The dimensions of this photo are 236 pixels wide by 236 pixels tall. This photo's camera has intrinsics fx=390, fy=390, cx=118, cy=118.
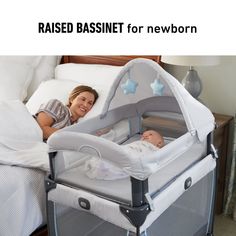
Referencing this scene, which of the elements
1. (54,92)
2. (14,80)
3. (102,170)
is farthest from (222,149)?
(14,80)

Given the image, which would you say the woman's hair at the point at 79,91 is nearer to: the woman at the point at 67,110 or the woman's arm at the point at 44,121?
the woman at the point at 67,110

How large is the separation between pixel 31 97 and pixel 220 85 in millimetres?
1105

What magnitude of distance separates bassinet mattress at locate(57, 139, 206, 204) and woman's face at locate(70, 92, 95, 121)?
52cm

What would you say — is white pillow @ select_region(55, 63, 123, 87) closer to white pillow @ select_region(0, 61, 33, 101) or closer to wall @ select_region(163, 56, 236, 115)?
white pillow @ select_region(0, 61, 33, 101)

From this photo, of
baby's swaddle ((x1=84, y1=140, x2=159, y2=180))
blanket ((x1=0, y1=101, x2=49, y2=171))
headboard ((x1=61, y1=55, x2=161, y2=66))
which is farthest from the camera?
headboard ((x1=61, y1=55, x2=161, y2=66))

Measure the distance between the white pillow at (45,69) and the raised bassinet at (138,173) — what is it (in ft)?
3.08

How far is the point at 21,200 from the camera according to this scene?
1494mm

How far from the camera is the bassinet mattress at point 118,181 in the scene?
1.33m

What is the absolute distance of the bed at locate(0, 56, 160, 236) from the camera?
4.88 feet

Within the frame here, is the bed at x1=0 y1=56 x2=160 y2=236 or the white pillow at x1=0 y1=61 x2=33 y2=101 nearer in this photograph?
the bed at x1=0 y1=56 x2=160 y2=236

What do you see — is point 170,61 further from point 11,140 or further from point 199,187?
point 11,140

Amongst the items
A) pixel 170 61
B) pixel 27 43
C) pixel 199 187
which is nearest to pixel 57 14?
pixel 27 43

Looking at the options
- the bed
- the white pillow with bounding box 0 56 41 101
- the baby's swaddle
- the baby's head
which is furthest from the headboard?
the baby's swaddle

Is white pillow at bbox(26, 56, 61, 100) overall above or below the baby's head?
above
